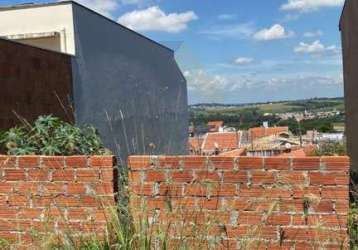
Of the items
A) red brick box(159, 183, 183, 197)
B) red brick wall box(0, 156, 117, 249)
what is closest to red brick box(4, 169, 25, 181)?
red brick wall box(0, 156, 117, 249)

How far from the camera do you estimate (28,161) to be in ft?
14.3

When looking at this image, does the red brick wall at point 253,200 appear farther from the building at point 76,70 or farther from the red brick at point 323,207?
the building at point 76,70

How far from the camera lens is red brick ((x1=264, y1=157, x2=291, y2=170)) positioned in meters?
3.79

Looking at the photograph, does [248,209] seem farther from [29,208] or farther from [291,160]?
[29,208]

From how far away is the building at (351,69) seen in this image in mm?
14102

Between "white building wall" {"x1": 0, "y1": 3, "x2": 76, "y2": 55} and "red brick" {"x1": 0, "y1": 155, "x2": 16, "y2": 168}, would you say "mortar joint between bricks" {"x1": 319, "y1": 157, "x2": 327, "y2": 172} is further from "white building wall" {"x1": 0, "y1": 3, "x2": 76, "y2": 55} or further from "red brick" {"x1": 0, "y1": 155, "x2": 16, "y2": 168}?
"white building wall" {"x1": 0, "y1": 3, "x2": 76, "y2": 55}

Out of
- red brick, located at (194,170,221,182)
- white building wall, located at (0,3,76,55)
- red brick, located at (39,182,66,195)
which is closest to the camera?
red brick, located at (194,170,221,182)

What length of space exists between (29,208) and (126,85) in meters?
12.5

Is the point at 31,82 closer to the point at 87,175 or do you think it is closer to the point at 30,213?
the point at 30,213

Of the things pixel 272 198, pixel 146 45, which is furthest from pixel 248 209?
pixel 146 45

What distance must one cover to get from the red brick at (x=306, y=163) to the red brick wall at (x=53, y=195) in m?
1.31

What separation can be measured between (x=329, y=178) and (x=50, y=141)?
2322 mm

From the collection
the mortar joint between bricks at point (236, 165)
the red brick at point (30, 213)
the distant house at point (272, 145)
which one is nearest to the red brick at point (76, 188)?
the red brick at point (30, 213)

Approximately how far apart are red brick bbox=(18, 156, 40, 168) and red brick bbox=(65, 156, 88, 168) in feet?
0.83
